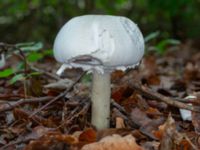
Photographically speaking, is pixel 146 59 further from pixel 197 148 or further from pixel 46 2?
pixel 46 2

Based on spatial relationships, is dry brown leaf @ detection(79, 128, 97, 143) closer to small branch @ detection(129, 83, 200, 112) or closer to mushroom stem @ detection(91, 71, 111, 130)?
mushroom stem @ detection(91, 71, 111, 130)

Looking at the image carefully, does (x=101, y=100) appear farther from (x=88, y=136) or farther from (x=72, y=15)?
(x=72, y=15)

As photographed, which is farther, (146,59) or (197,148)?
(146,59)

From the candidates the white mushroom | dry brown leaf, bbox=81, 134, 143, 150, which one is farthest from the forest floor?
the white mushroom

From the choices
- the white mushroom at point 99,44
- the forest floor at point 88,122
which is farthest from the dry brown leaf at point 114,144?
the white mushroom at point 99,44

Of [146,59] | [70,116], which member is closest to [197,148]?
[70,116]

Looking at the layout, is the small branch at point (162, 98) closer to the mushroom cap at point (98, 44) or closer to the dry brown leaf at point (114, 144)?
the mushroom cap at point (98, 44)
